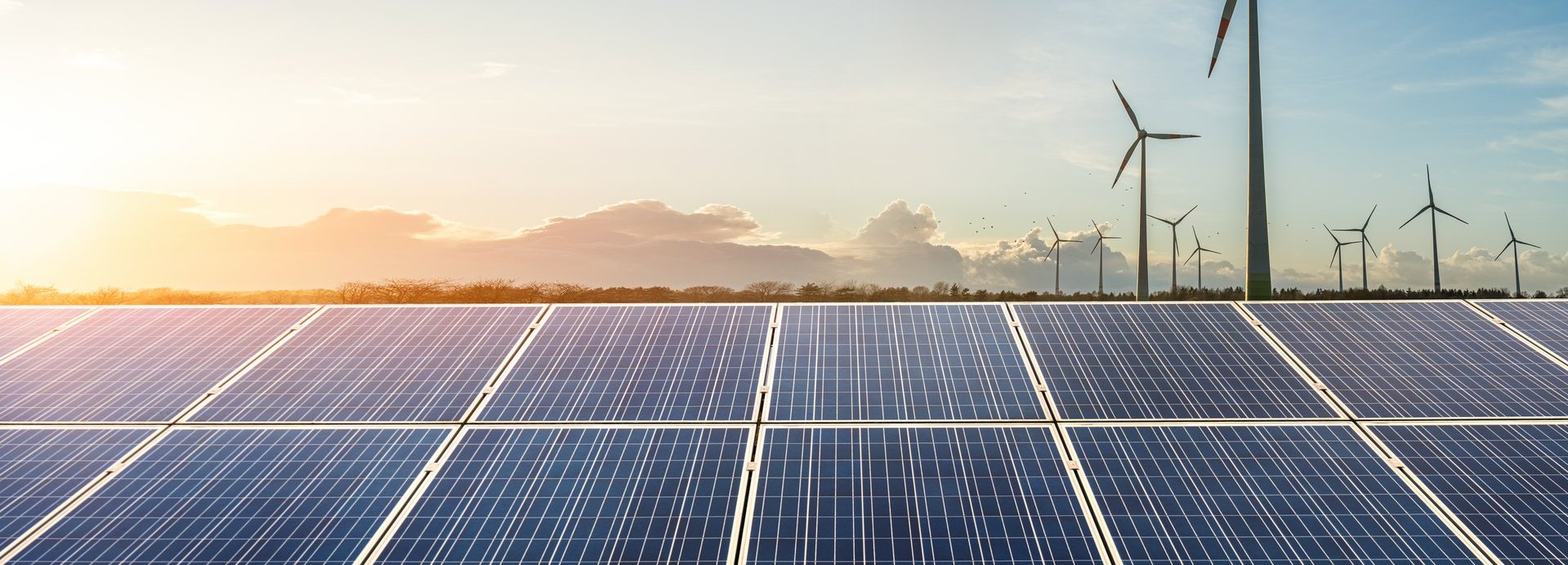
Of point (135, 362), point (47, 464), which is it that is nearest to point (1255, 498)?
point (47, 464)

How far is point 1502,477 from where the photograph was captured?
15.6 meters

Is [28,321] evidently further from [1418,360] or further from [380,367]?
[1418,360]

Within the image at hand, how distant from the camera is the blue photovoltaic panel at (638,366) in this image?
57.5 ft

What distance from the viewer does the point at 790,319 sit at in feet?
69.9

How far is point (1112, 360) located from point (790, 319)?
23.3ft

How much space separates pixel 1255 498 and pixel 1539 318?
499 inches

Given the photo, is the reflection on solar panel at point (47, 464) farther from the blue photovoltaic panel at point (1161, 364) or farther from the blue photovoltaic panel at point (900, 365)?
the blue photovoltaic panel at point (1161, 364)

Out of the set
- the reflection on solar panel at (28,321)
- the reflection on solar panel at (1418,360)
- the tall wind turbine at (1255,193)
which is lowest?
the reflection on solar panel at (1418,360)

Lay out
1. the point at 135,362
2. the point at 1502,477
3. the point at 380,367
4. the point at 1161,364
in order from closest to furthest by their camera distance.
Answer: the point at 1502,477 < the point at 1161,364 < the point at 380,367 < the point at 135,362

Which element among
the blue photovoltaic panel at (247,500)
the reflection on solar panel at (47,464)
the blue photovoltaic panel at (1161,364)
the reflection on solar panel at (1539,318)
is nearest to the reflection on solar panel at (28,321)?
the reflection on solar panel at (47,464)

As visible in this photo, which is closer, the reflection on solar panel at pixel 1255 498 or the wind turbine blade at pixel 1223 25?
the reflection on solar panel at pixel 1255 498

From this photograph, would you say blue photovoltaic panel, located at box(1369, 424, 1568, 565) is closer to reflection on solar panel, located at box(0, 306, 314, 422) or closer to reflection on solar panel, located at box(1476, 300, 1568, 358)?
reflection on solar panel, located at box(1476, 300, 1568, 358)

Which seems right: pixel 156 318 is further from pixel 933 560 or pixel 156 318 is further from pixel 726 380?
pixel 933 560

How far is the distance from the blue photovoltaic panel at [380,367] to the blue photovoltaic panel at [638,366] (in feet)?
2.68
